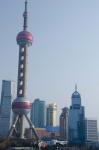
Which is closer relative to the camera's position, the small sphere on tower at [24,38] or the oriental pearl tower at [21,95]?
the oriental pearl tower at [21,95]

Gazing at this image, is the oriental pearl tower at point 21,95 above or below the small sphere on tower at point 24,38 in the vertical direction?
below

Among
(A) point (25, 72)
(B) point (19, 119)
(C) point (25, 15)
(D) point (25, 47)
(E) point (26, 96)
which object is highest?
(C) point (25, 15)

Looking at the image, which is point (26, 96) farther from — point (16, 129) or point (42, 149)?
point (42, 149)

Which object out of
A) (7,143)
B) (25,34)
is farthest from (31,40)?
(7,143)

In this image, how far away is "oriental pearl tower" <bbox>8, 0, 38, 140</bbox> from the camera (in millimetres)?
167625

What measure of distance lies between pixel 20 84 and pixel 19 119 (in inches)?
731

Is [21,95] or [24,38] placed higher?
[24,38]

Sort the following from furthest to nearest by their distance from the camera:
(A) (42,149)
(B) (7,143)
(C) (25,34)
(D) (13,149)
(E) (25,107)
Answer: (C) (25,34) < (E) (25,107) < (B) (7,143) < (D) (13,149) < (A) (42,149)

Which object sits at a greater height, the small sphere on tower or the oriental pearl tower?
the small sphere on tower

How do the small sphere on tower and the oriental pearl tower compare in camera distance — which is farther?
the small sphere on tower

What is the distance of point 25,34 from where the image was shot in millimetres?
178500

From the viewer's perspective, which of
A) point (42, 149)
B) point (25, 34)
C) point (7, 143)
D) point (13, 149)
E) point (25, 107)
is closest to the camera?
point (42, 149)

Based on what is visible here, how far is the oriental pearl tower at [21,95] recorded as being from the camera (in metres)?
168

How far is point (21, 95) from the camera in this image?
554ft
